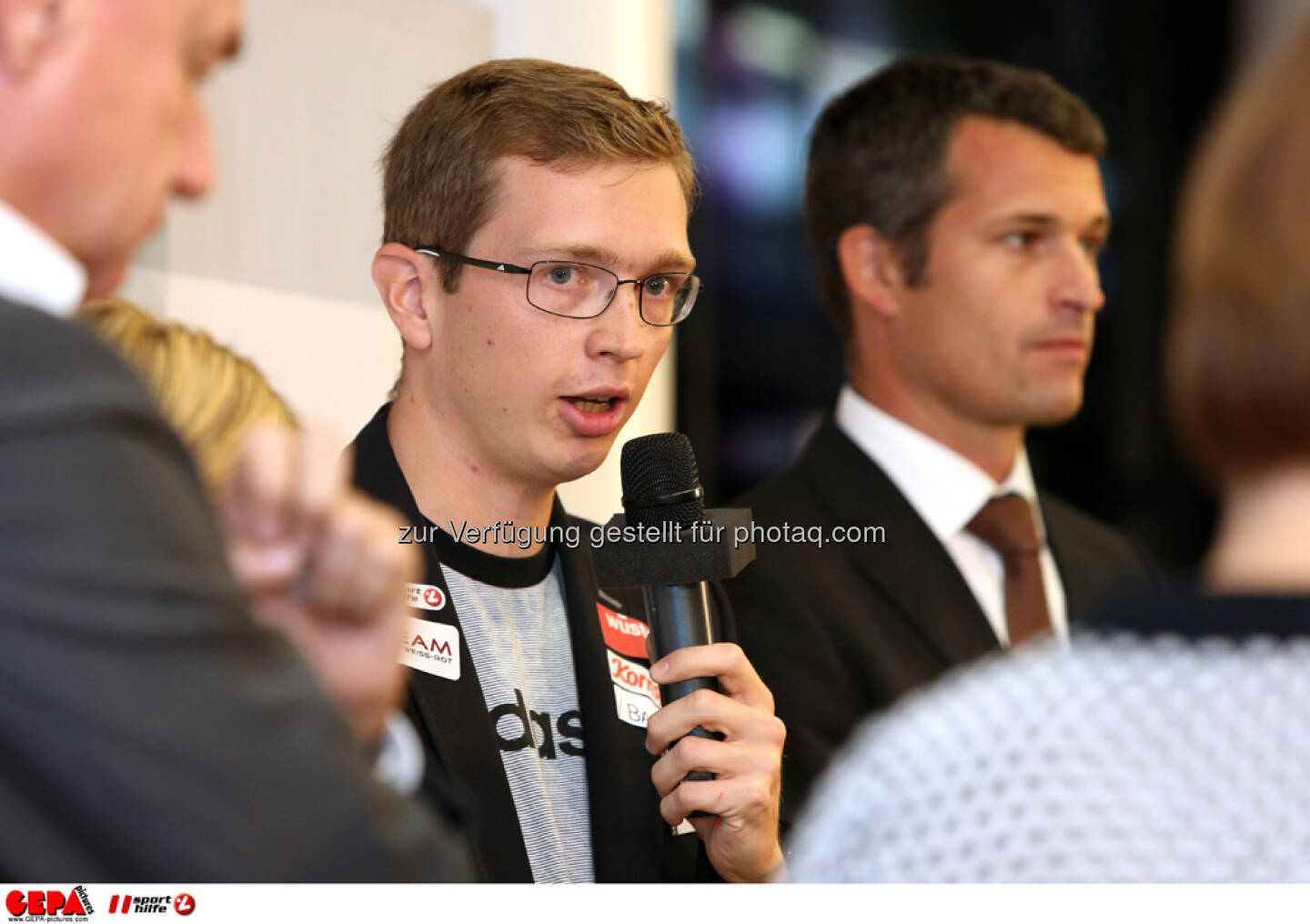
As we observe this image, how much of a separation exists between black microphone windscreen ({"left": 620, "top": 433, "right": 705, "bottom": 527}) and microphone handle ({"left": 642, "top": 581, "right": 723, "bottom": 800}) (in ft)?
0.24

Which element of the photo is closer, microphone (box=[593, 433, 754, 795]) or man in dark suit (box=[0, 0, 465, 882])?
man in dark suit (box=[0, 0, 465, 882])

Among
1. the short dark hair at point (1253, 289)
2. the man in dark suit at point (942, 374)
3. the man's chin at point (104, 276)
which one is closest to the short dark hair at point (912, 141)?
the man in dark suit at point (942, 374)

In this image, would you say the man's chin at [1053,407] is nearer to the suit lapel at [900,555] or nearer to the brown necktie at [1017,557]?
the brown necktie at [1017,557]

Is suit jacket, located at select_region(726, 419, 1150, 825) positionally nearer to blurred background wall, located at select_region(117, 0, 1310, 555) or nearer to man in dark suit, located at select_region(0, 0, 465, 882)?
blurred background wall, located at select_region(117, 0, 1310, 555)

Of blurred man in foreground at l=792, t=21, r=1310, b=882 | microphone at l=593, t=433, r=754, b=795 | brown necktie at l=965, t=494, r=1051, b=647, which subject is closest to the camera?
blurred man in foreground at l=792, t=21, r=1310, b=882

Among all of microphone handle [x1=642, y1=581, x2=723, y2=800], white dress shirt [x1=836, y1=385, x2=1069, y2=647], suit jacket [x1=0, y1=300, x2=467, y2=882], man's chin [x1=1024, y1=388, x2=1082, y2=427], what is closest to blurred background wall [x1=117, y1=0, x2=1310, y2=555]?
microphone handle [x1=642, y1=581, x2=723, y2=800]

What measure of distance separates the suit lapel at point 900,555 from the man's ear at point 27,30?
1.44m

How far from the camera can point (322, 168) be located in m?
1.87

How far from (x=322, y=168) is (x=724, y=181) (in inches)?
74.9

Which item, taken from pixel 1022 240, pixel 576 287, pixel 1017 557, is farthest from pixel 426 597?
pixel 1022 240

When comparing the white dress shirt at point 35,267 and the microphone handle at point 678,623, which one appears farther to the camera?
the microphone handle at point 678,623

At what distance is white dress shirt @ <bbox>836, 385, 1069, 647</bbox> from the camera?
2.16 meters

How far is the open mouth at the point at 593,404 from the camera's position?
1.62 metres

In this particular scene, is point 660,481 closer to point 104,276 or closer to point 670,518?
point 670,518
